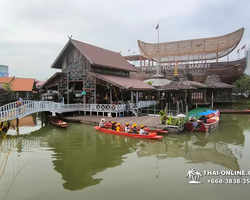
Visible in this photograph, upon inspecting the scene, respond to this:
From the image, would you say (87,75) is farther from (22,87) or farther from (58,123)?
(22,87)

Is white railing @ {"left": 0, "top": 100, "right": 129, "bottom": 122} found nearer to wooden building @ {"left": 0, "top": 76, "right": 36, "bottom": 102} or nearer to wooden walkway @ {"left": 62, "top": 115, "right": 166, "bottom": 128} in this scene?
wooden walkway @ {"left": 62, "top": 115, "right": 166, "bottom": 128}

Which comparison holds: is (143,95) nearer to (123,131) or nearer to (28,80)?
(123,131)

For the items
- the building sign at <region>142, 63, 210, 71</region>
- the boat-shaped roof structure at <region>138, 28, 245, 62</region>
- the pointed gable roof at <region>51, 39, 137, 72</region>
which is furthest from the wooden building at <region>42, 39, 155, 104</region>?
the boat-shaped roof structure at <region>138, 28, 245, 62</region>

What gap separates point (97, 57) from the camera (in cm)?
1894

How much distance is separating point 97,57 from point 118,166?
13.5 m

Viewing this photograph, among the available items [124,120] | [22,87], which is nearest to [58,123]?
[124,120]

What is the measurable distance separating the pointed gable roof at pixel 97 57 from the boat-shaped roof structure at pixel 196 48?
1852 centimetres

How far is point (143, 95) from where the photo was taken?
2716 cm

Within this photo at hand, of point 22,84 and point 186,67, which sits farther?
point 186,67

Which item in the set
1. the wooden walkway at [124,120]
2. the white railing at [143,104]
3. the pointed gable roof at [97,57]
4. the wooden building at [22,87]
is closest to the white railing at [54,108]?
the wooden walkway at [124,120]

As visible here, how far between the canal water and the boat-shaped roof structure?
2681 centimetres

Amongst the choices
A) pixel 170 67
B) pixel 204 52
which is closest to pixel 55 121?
pixel 170 67

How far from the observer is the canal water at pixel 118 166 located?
5359 millimetres

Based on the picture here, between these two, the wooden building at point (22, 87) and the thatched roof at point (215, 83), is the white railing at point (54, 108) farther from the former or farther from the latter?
the thatched roof at point (215, 83)
